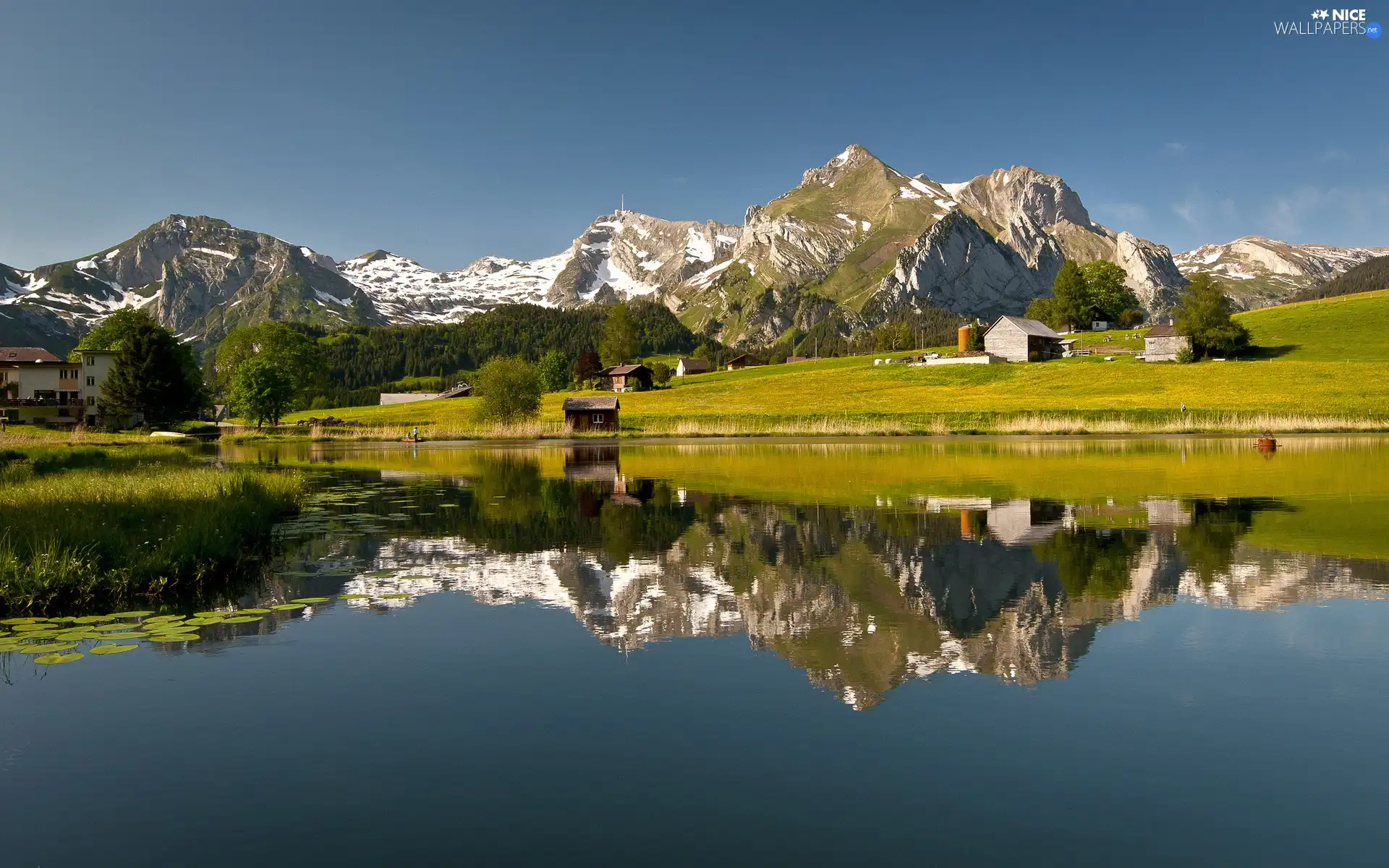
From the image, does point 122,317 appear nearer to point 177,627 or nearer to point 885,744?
point 177,627

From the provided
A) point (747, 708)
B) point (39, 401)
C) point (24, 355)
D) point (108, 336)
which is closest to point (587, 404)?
point (39, 401)

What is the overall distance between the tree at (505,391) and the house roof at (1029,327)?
80492mm

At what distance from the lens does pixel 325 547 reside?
24234 millimetres

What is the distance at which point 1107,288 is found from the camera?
170 meters

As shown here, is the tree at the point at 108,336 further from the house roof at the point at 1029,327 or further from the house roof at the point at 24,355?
the house roof at the point at 1029,327

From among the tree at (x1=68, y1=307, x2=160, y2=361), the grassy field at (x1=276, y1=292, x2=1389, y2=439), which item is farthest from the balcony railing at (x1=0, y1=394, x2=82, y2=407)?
the grassy field at (x1=276, y1=292, x2=1389, y2=439)

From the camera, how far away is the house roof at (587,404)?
9612cm

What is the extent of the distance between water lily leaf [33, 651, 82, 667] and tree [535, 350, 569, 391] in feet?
556

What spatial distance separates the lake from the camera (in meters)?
7.94

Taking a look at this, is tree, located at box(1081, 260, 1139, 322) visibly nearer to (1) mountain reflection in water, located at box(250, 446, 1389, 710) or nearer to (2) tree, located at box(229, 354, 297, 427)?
(2) tree, located at box(229, 354, 297, 427)

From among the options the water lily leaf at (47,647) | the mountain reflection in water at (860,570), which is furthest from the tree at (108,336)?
the water lily leaf at (47,647)

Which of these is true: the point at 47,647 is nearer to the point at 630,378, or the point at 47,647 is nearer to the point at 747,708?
the point at 747,708

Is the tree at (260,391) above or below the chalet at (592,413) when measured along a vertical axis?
above

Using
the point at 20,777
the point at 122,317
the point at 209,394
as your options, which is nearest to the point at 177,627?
the point at 20,777
